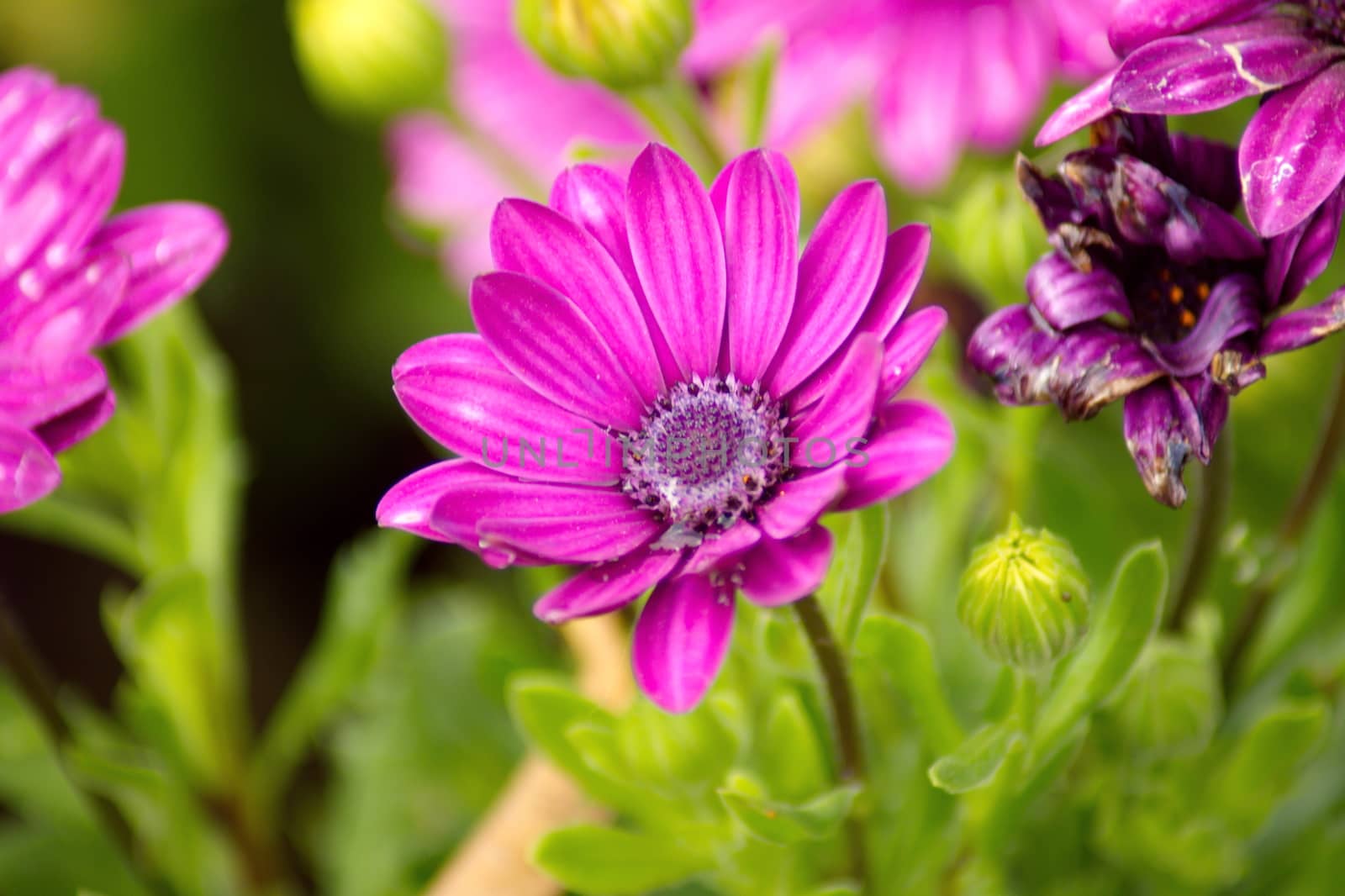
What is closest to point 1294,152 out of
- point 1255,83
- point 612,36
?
point 1255,83

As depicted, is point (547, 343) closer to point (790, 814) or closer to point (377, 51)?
point (790, 814)

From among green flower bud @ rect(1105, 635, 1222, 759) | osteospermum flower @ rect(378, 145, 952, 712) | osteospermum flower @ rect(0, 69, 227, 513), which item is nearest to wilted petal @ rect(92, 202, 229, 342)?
osteospermum flower @ rect(0, 69, 227, 513)

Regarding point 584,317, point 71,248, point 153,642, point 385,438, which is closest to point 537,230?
point 584,317

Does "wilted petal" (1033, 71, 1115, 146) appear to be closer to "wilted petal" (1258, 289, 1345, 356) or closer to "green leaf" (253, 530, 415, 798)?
"wilted petal" (1258, 289, 1345, 356)

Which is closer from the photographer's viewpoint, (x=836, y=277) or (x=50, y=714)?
(x=836, y=277)

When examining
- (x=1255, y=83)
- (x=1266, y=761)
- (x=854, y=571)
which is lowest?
(x=1266, y=761)
